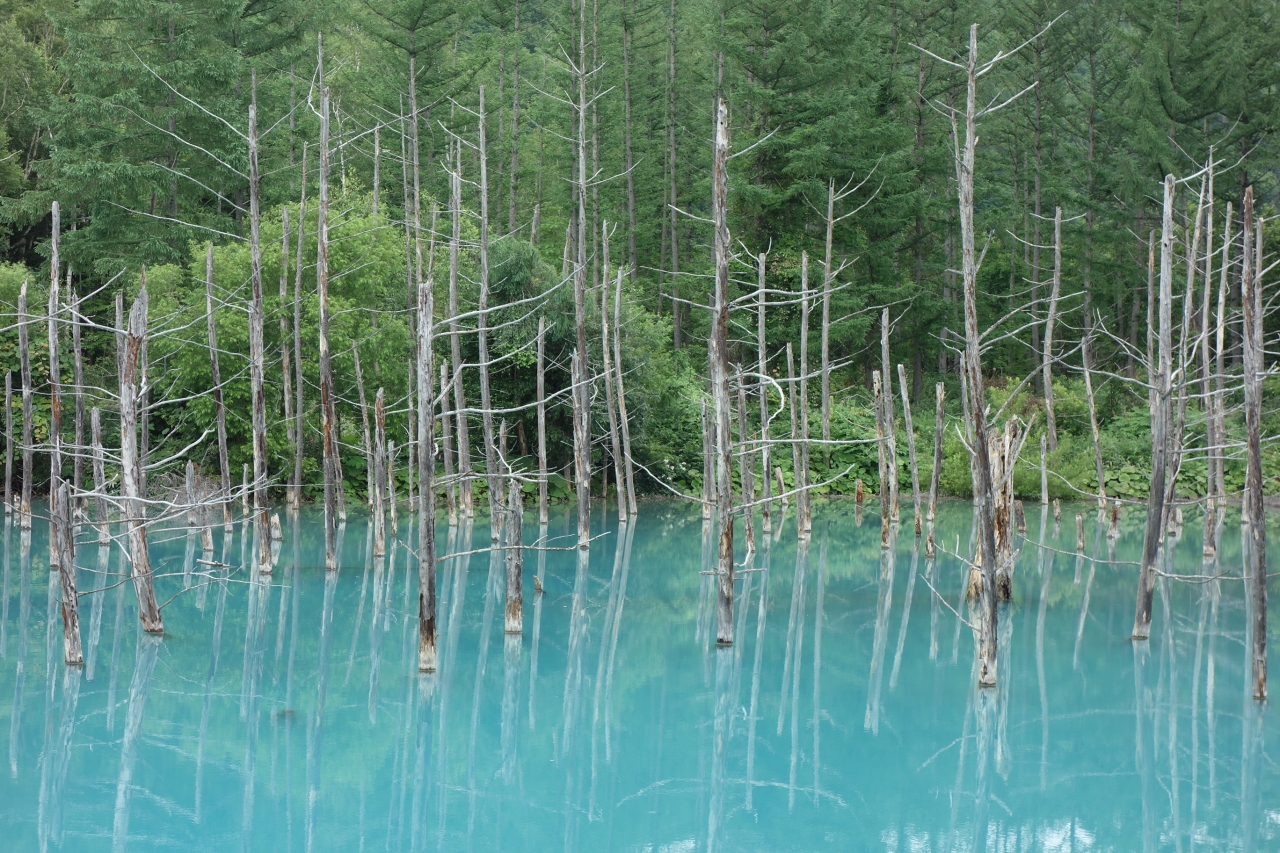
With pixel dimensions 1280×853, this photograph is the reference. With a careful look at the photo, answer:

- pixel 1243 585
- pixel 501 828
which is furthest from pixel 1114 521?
pixel 501 828

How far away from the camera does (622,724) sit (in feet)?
33.2

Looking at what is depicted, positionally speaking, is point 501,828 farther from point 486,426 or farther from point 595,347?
point 595,347

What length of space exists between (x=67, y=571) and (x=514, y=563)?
4271 millimetres

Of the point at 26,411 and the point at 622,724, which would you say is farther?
the point at 26,411

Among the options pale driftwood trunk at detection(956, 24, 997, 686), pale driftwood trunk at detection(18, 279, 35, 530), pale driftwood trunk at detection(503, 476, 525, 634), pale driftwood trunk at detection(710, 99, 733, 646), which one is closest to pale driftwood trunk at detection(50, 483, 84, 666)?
pale driftwood trunk at detection(503, 476, 525, 634)

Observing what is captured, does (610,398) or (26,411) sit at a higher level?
(610,398)

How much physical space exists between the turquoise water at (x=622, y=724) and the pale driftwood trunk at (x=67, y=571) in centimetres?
21

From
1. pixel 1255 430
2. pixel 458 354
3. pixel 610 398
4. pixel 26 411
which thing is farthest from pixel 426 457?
pixel 610 398

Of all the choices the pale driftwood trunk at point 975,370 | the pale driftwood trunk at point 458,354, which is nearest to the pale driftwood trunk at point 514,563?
the pale driftwood trunk at point 975,370

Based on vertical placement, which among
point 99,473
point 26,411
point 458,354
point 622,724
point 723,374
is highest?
point 458,354

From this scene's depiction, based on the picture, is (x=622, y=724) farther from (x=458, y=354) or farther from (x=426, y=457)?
(x=458, y=354)

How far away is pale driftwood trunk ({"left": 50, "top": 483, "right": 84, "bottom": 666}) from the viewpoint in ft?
33.5

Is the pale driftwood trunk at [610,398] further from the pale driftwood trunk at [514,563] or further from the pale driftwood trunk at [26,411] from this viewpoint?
the pale driftwood trunk at [26,411]

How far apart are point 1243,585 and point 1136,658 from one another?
619cm
